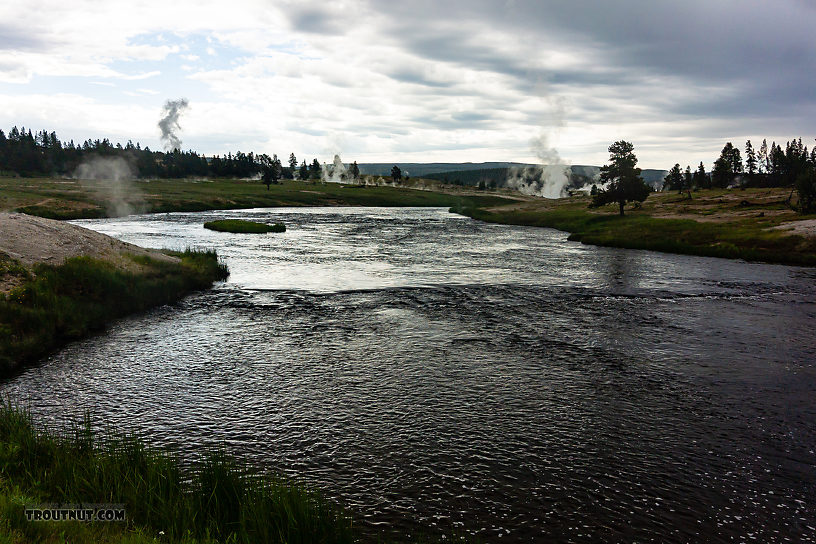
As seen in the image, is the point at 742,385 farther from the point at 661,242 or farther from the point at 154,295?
the point at 661,242

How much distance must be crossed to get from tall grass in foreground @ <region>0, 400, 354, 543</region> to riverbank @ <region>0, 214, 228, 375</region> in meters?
10.8

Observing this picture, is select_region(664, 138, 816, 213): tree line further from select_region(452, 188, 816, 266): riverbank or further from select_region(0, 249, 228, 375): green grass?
select_region(0, 249, 228, 375): green grass

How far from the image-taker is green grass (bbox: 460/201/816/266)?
178 ft

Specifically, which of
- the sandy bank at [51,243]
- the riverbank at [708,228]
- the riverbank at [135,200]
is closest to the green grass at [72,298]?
the sandy bank at [51,243]

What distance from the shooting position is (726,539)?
11273 mm

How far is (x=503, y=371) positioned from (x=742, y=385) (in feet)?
28.9

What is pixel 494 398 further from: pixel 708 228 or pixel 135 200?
pixel 135 200

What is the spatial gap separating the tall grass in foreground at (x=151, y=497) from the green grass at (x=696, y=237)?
55.9m

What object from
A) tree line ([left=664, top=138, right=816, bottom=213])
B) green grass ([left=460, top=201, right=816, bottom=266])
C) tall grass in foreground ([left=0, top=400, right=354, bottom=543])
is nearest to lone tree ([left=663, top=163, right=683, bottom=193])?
tree line ([left=664, top=138, right=816, bottom=213])

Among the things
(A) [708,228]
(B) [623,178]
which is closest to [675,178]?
(B) [623,178]

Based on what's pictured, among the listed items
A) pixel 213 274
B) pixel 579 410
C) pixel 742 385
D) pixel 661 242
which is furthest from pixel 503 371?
pixel 661 242

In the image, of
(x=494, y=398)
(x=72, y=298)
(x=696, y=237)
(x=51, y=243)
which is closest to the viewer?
(x=494, y=398)

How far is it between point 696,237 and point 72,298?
65004 millimetres

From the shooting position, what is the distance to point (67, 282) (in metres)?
28.5
